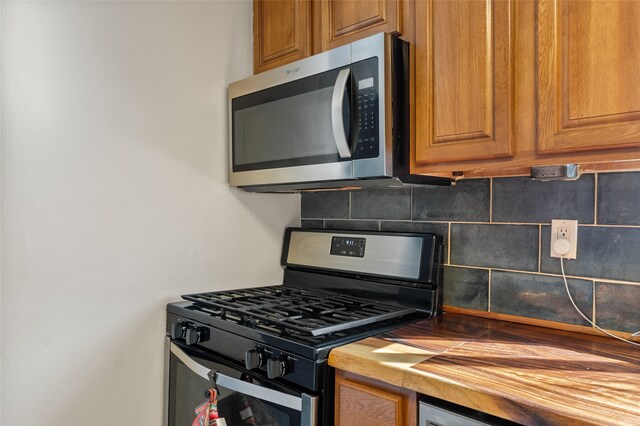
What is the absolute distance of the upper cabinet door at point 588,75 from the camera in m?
0.94

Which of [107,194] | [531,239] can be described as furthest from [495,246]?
[107,194]

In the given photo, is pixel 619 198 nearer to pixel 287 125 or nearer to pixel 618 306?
pixel 618 306

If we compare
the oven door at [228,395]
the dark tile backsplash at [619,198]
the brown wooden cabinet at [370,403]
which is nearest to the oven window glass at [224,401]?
the oven door at [228,395]

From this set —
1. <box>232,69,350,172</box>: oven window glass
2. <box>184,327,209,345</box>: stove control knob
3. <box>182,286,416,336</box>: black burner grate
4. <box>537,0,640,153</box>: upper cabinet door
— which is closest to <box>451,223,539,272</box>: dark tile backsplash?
<box>182,286,416,336</box>: black burner grate

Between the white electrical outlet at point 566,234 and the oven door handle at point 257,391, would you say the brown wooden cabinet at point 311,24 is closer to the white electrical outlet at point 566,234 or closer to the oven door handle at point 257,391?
the white electrical outlet at point 566,234

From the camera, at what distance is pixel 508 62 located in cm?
111

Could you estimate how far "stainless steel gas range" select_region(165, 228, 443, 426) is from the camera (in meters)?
1.12

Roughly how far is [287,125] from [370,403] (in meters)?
0.93

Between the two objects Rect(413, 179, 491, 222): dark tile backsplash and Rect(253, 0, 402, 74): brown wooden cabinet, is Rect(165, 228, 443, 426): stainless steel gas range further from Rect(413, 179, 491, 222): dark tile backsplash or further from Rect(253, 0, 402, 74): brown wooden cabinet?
Rect(253, 0, 402, 74): brown wooden cabinet

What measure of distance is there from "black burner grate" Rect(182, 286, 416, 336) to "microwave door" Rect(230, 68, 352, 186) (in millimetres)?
409

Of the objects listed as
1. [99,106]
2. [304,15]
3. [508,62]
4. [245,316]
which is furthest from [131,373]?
[508,62]

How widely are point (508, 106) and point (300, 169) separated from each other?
666mm

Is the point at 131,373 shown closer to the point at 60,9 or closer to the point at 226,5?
the point at 60,9

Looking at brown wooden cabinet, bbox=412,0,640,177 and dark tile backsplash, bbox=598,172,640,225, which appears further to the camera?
dark tile backsplash, bbox=598,172,640,225
